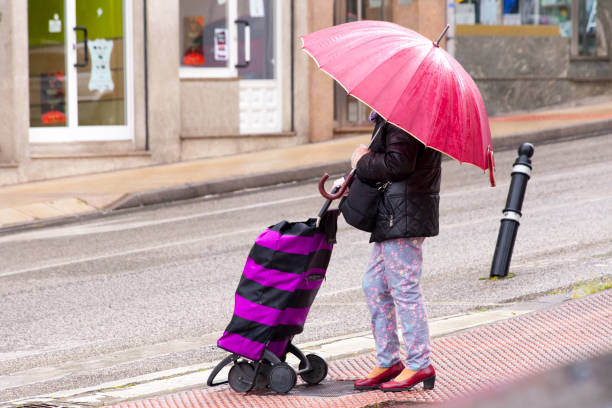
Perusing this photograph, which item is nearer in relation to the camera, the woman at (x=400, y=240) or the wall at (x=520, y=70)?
the woman at (x=400, y=240)

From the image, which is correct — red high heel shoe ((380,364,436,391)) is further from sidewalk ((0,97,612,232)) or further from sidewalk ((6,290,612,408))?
sidewalk ((0,97,612,232))

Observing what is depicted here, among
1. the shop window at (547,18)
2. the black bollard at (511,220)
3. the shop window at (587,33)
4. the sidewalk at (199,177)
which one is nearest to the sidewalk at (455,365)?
the black bollard at (511,220)

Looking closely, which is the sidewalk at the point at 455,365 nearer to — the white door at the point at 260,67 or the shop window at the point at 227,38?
the white door at the point at 260,67

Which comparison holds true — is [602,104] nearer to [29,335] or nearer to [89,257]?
[89,257]

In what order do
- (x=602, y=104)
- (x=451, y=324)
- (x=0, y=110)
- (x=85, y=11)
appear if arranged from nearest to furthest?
1. (x=451, y=324)
2. (x=0, y=110)
3. (x=85, y=11)
4. (x=602, y=104)

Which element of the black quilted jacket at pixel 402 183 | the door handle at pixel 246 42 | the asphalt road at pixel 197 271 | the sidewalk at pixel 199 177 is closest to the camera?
the black quilted jacket at pixel 402 183

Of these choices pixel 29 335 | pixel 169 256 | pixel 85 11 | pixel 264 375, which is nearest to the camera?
pixel 264 375

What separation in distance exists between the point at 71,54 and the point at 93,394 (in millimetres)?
12312

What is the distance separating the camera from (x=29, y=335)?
21.5ft

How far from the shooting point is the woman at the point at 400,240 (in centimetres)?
442

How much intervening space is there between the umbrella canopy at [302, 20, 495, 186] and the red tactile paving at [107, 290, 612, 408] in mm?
1020

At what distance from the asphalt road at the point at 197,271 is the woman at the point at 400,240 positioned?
1456 mm

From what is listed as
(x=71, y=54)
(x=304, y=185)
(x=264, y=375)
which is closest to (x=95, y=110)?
(x=71, y=54)

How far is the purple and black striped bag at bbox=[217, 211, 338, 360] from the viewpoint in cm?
448
